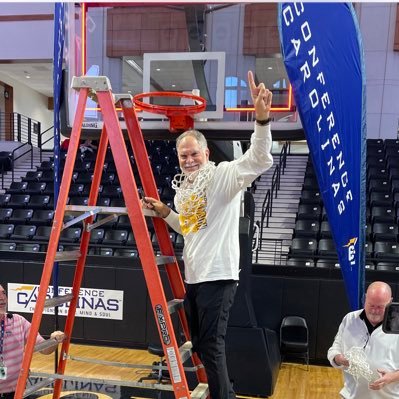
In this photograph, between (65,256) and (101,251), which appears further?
(101,251)

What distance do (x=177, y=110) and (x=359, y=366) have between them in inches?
81.4

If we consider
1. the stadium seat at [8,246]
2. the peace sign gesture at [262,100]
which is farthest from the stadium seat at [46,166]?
the peace sign gesture at [262,100]

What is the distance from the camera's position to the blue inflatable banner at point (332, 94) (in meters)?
2.99

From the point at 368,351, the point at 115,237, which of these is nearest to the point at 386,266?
the point at 368,351

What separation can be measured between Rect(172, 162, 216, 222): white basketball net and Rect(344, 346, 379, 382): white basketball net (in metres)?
1.38

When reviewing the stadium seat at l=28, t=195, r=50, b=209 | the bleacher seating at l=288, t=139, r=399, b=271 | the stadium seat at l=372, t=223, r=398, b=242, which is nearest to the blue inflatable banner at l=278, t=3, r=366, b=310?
the bleacher seating at l=288, t=139, r=399, b=271

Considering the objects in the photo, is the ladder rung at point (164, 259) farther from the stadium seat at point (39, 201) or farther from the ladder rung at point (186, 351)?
the stadium seat at point (39, 201)

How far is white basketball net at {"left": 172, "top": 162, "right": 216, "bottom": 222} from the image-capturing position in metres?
2.04

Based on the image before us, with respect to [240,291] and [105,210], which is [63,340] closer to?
[105,210]

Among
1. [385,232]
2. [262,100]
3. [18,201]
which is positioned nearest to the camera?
[262,100]

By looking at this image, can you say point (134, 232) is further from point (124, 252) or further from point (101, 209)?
point (124, 252)

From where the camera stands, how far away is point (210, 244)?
6.60 feet

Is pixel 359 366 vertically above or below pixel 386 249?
above

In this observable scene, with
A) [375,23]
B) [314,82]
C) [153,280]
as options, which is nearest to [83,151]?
[375,23]
